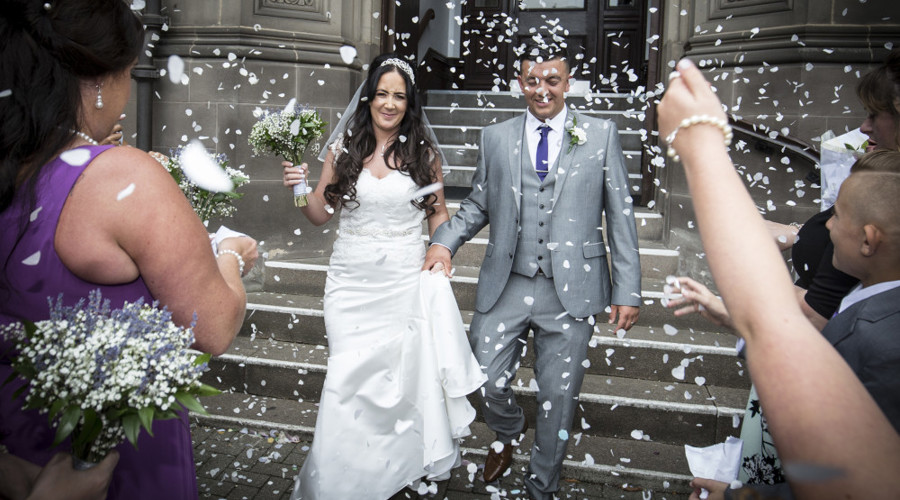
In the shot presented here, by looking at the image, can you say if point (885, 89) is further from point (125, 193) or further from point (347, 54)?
point (347, 54)

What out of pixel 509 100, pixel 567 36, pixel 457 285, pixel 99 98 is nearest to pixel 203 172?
pixel 99 98

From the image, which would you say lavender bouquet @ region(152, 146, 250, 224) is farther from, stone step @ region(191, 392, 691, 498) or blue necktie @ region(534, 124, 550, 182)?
stone step @ region(191, 392, 691, 498)

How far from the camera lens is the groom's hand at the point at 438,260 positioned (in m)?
3.75

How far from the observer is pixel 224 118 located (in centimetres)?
624

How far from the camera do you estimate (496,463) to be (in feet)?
12.8

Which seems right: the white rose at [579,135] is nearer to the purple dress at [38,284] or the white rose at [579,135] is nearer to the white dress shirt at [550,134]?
the white dress shirt at [550,134]

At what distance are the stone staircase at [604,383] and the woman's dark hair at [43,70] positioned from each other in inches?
109

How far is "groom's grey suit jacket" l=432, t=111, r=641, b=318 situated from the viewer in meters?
3.67

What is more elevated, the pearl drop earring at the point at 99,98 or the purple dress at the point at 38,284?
the pearl drop earring at the point at 99,98

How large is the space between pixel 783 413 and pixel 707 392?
401cm

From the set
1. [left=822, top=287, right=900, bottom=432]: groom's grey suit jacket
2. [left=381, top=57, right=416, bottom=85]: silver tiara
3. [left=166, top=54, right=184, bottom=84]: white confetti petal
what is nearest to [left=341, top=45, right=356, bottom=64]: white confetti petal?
[left=166, top=54, right=184, bottom=84]: white confetti petal

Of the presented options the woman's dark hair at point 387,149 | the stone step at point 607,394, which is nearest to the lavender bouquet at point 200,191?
the woman's dark hair at point 387,149

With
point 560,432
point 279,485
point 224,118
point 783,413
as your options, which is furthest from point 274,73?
point 783,413

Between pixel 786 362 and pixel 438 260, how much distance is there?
2.97 m
